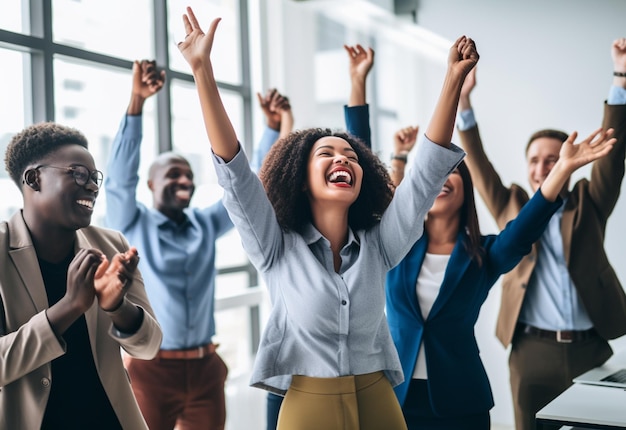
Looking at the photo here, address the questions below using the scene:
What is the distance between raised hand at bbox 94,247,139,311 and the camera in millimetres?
1477

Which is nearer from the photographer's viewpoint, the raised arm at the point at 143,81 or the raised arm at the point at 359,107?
the raised arm at the point at 359,107

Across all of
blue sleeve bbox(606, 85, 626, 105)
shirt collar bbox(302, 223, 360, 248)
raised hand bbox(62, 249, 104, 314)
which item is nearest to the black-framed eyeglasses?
raised hand bbox(62, 249, 104, 314)

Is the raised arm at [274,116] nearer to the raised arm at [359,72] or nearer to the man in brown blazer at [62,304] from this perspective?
the raised arm at [359,72]

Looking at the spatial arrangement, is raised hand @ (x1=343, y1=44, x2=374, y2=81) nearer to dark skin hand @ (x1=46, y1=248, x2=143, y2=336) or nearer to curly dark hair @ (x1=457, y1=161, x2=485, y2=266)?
curly dark hair @ (x1=457, y1=161, x2=485, y2=266)

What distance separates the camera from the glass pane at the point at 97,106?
3.40 meters

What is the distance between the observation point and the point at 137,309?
160cm

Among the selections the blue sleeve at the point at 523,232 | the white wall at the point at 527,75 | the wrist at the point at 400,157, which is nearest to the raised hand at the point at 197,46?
the blue sleeve at the point at 523,232

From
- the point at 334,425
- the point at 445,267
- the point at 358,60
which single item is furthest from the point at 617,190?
the point at 334,425

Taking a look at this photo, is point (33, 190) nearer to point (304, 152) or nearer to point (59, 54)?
point (304, 152)

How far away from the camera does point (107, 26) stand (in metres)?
3.74

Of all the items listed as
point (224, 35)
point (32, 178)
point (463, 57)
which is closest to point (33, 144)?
point (32, 178)

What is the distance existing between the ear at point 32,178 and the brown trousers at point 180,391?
4.72ft

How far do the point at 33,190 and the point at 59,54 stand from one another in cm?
183

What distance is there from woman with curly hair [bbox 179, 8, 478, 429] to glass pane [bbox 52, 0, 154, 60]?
2.06 meters
